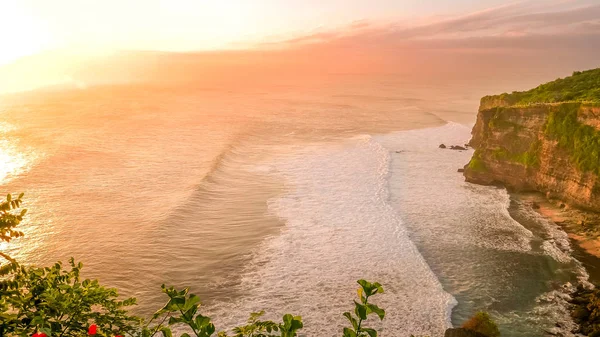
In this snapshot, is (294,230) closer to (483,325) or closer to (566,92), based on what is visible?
(483,325)

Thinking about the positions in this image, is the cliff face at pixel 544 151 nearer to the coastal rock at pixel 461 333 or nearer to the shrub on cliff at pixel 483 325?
the shrub on cliff at pixel 483 325

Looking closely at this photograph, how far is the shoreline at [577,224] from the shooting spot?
2758 cm

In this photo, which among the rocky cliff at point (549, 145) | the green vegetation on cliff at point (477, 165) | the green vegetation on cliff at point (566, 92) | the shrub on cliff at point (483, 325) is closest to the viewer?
the shrub on cliff at point (483, 325)

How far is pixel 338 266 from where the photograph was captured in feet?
88.6

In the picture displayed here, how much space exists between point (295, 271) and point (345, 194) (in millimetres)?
16446

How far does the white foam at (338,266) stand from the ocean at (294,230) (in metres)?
0.11

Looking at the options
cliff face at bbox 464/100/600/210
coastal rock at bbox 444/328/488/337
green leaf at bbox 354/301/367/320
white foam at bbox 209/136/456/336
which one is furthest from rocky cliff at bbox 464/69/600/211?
green leaf at bbox 354/301/367/320

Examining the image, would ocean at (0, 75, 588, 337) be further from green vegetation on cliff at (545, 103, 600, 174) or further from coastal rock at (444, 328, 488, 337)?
green vegetation on cliff at (545, 103, 600, 174)

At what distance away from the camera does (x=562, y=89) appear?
1940 inches

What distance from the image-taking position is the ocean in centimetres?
2325

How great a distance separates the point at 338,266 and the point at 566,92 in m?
35.9

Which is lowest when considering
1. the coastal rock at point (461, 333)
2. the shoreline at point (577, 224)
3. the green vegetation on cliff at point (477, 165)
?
the shoreline at point (577, 224)

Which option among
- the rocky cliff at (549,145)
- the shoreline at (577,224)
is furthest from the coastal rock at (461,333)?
the rocky cliff at (549,145)

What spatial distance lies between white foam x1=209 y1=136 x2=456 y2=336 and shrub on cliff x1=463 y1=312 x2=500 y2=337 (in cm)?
127
